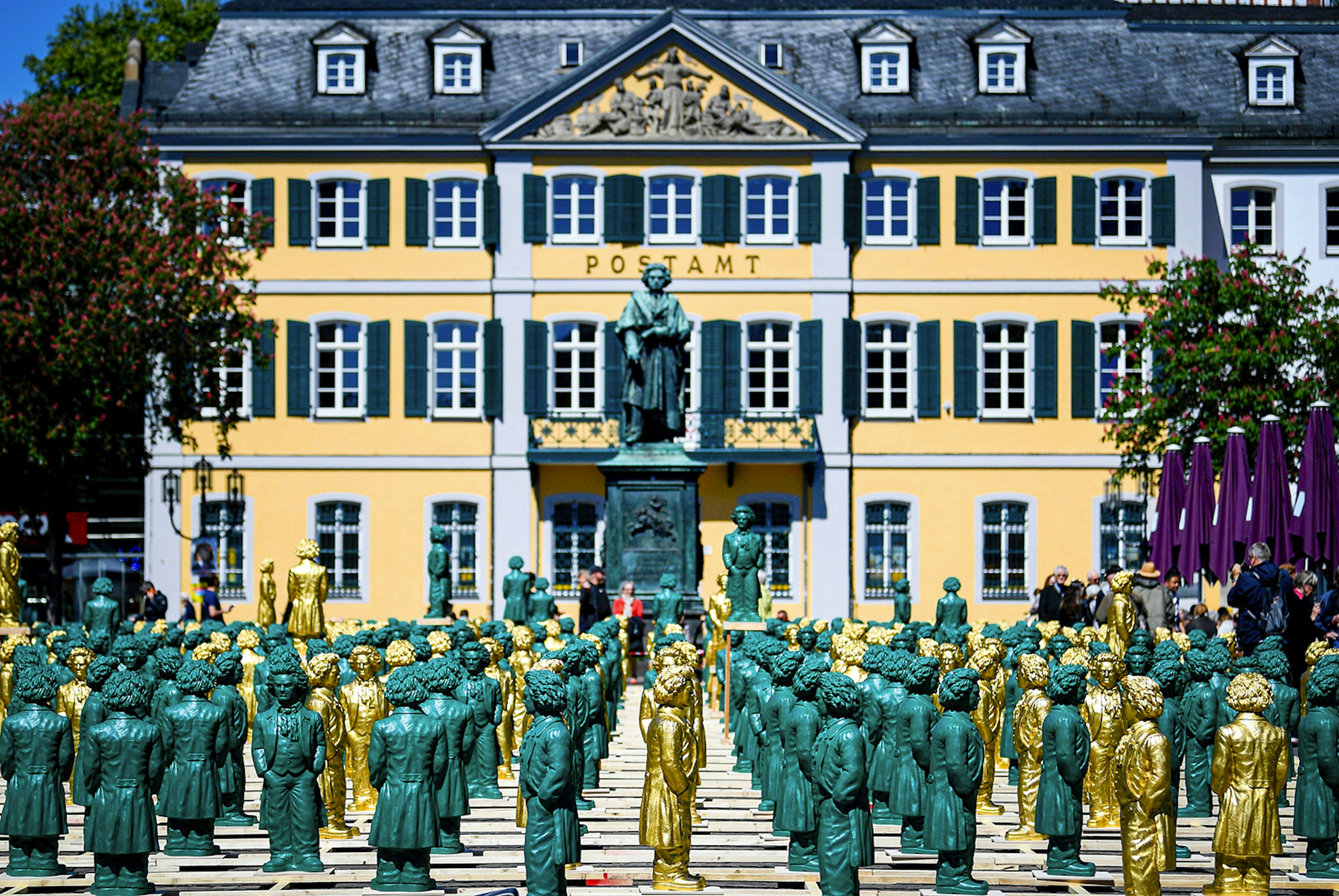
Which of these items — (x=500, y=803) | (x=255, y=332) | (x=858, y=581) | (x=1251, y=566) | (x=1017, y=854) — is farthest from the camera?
(x=858, y=581)

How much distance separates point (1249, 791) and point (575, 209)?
2747 centimetres

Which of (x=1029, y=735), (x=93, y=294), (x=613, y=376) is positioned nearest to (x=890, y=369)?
(x=613, y=376)

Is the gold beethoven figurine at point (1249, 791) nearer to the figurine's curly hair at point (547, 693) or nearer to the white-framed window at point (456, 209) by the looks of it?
the figurine's curly hair at point (547, 693)

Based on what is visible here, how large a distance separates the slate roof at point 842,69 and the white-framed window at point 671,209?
2.76 metres

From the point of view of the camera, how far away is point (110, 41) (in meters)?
49.2

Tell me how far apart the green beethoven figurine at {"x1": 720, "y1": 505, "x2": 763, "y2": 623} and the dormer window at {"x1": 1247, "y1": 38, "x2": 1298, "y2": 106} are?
22.5m

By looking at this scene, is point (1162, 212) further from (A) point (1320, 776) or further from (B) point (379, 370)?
(A) point (1320, 776)

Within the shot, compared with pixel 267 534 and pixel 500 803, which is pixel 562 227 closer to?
pixel 267 534

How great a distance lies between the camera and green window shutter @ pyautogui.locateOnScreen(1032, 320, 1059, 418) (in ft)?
123

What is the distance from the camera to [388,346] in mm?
37562

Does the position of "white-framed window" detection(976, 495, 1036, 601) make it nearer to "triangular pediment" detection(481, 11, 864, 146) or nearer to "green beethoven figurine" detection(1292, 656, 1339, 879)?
"triangular pediment" detection(481, 11, 864, 146)

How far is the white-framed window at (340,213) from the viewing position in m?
37.8

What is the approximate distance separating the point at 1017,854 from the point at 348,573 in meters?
25.5

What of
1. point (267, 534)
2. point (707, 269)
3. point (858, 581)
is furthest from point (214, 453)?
point (858, 581)
